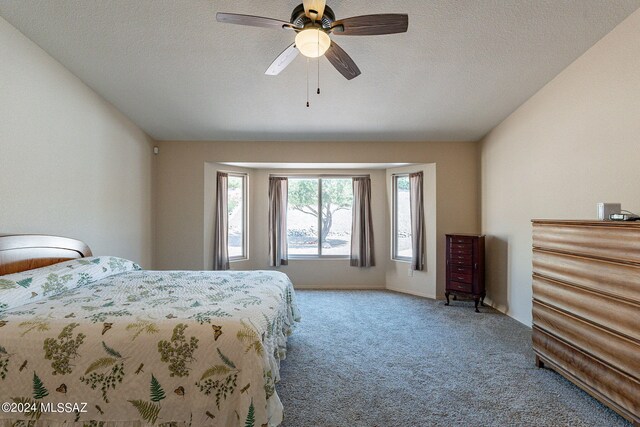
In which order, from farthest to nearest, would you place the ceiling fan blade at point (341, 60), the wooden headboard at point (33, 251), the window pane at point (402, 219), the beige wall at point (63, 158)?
the window pane at point (402, 219) → the beige wall at point (63, 158) → the wooden headboard at point (33, 251) → the ceiling fan blade at point (341, 60)

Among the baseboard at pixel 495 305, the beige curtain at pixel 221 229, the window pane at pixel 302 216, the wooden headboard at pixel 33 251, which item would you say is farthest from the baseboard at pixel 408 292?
the wooden headboard at pixel 33 251

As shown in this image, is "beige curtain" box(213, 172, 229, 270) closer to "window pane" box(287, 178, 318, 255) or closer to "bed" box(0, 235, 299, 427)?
"window pane" box(287, 178, 318, 255)

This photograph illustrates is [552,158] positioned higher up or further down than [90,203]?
higher up

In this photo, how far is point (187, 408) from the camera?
59.7 inches

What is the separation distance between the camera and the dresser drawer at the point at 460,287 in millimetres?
4129

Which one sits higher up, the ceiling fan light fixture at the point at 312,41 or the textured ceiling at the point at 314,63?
the textured ceiling at the point at 314,63

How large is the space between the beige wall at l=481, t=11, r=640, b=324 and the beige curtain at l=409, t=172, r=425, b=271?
0.91 metres

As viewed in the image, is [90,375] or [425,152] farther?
[425,152]

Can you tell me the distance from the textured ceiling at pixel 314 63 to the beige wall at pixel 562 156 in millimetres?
198

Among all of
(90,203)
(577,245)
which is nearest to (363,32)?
(577,245)

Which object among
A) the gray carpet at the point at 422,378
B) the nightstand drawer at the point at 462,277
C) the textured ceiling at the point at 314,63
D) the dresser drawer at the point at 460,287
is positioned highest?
the textured ceiling at the point at 314,63

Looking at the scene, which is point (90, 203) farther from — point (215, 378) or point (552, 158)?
point (552, 158)

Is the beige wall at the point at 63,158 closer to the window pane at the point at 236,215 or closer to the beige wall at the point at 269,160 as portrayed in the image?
the beige wall at the point at 269,160

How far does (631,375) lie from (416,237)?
10.5 ft
